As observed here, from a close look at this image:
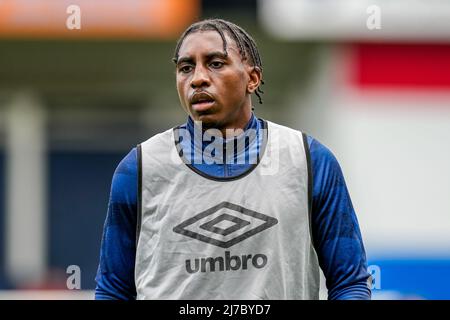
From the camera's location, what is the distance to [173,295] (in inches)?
165

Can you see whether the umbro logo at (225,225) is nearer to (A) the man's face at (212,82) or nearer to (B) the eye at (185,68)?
(A) the man's face at (212,82)

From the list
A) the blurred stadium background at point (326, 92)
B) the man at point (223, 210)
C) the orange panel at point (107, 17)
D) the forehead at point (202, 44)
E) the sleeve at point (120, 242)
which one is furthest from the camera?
the blurred stadium background at point (326, 92)

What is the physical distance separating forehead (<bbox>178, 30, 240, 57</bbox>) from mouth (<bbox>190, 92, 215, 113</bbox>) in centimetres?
14

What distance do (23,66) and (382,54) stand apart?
4.33 meters

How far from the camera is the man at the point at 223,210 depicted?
4176 mm

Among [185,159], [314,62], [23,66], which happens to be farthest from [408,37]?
[185,159]

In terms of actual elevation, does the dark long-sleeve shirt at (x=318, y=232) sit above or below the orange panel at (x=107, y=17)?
below

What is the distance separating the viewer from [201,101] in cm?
435

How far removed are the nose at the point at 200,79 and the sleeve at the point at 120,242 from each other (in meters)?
0.35

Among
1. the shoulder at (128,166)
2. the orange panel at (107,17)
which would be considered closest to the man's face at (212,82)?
the shoulder at (128,166)

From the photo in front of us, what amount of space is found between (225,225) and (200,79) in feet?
1.55

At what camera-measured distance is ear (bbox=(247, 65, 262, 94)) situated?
448cm

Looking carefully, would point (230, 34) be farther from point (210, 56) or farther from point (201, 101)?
point (201, 101)
